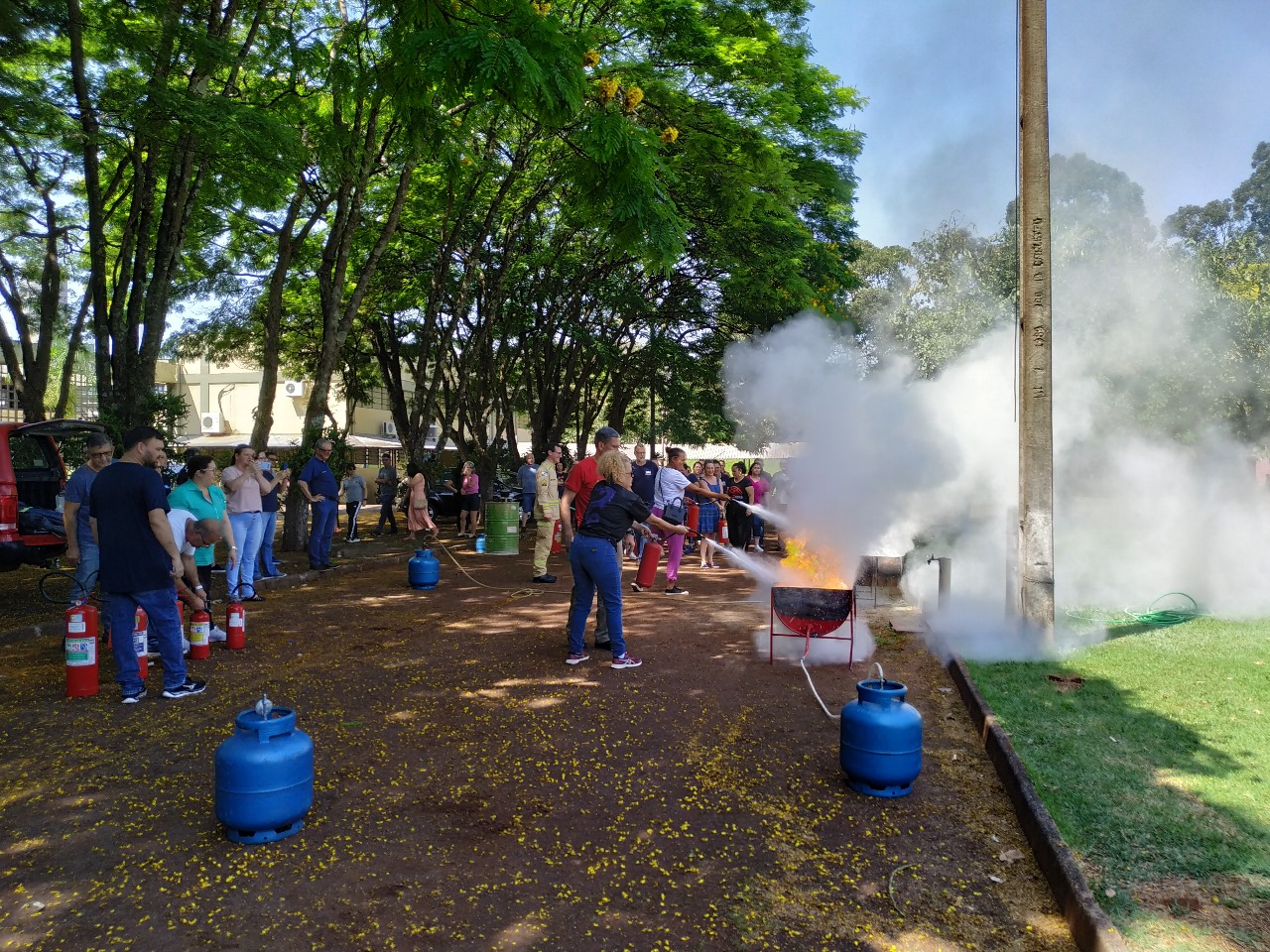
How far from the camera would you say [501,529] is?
52.8ft

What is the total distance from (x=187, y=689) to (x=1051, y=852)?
230 inches

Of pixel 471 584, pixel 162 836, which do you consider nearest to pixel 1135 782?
pixel 162 836

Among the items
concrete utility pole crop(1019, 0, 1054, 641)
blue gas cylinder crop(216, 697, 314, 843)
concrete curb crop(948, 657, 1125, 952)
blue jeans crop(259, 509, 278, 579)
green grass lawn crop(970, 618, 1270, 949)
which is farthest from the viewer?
blue jeans crop(259, 509, 278, 579)

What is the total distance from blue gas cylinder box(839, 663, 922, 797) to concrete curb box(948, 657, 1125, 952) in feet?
1.90

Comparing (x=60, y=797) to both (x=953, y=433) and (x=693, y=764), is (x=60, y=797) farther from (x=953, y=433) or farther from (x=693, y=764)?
(x=953, y=433)

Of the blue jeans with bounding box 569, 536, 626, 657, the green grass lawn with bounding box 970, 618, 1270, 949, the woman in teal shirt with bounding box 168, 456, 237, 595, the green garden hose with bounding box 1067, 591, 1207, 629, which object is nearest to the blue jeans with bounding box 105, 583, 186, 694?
the woman in teal shirt with bounding box 168, 456, 237, 595

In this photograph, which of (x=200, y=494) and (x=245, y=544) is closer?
(x=200, y=494)

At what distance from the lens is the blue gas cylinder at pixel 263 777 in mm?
3951

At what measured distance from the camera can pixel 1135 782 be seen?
4.73 meters

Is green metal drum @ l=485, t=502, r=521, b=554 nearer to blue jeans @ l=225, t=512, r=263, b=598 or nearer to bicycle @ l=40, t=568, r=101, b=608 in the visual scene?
blue jeans @ l=225, t=512, r=263, b=598

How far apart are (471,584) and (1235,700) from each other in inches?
362

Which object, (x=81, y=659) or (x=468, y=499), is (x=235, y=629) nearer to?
(x=81, y=659)

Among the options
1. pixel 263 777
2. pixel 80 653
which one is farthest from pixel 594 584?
pixel 80 653

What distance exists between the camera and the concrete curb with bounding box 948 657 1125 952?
10.8 feet
